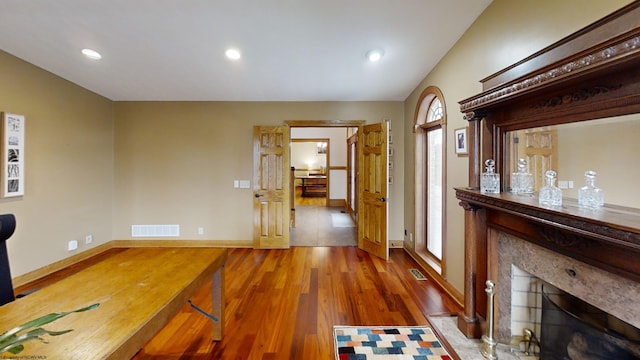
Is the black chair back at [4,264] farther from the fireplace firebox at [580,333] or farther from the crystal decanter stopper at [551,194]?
the fireplace firebox at [580,333]

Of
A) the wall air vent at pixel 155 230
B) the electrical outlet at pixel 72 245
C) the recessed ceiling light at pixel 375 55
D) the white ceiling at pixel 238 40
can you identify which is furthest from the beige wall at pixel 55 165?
the recessed ceiling light at pixel 375 55

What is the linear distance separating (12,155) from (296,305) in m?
3.57

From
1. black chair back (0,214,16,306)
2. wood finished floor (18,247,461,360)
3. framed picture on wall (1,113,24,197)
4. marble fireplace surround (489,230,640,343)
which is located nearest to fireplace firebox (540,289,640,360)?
marble fireplace surround (489,230,640,343)

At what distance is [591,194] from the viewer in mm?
1229

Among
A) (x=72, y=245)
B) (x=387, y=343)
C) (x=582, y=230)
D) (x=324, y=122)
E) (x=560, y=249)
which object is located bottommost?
(x=387, y=343)

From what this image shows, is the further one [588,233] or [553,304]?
[553,304]

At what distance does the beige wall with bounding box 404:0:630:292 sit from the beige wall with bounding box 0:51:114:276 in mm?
4844

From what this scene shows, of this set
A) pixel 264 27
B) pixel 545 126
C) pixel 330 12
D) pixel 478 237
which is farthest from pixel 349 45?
pixel 478 237

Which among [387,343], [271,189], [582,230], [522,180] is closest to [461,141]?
[522,180]

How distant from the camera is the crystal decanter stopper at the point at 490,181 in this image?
1.79 m

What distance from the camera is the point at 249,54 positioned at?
294 centimetres

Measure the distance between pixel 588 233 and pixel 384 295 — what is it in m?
2.06

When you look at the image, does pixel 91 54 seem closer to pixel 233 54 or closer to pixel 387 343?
pixel 233 54

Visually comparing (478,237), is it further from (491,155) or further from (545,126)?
(545,126)
